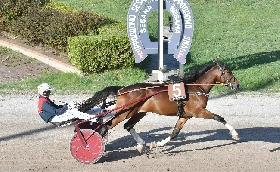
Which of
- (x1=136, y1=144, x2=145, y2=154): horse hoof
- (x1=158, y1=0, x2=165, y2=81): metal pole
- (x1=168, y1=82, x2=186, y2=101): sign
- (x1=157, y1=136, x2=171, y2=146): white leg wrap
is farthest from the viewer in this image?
(x1=158, y1=0, x2=165, y2=81): metal pole

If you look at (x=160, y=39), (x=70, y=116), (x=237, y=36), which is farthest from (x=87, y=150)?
(x=237, y=36)

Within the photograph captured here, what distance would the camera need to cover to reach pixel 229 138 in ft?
33.1

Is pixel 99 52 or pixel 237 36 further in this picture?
pixel 237 36

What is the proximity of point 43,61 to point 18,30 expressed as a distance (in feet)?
6.95

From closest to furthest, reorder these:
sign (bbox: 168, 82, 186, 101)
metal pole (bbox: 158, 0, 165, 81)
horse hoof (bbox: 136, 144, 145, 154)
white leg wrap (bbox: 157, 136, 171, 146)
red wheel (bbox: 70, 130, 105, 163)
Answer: red wheel (bbox: 70, 130, 105, 163) → sign (bbox: 168, 82, 186, 101) → horse hoof (bbox: 136, 144, 145, 154) → white leg wrap (bbox: 157, 136, 171, 146) → metal pole (bbox: 158, 0, 165, 81)

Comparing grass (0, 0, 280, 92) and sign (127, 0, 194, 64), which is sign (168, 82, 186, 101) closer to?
sign (127, 0, 194, 64)

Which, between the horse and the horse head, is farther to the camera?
the horse head

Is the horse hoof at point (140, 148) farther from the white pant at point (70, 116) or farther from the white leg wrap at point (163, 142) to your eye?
the white pant at point (70, 116)

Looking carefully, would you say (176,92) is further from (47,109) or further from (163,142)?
(47,109)

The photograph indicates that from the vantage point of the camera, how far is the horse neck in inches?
366

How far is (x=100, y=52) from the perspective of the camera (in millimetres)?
14547

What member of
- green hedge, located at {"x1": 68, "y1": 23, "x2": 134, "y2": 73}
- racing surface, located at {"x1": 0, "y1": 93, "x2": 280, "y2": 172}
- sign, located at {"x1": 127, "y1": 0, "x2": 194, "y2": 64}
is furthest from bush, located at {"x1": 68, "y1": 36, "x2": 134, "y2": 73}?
racing surface, located at {"x1": 0, "y1": 93, "x2": 280, "y2": 172}

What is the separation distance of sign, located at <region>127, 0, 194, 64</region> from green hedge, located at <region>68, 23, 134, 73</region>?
1.08 meters

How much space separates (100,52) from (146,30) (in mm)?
1550
